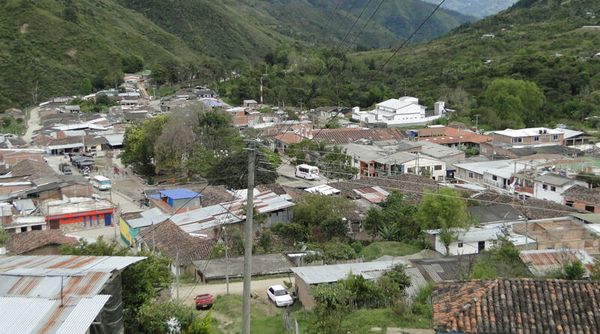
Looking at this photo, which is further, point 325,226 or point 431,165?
point 431,165

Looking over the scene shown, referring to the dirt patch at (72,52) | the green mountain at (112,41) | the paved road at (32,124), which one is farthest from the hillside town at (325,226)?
the dirt patch at (72,52)

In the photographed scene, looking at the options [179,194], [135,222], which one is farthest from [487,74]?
[135,222]

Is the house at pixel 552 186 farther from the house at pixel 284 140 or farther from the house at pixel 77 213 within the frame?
the house at pixel 77 213

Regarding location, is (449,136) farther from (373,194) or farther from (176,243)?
(176,243)

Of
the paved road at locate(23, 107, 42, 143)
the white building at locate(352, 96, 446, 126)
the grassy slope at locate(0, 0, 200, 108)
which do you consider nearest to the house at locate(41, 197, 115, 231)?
the paved road at locate(23, 107, 42, 143)

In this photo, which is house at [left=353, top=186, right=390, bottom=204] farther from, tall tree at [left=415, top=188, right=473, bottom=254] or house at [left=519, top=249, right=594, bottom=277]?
house at [left=519, top=249, right=594, bottom=277]

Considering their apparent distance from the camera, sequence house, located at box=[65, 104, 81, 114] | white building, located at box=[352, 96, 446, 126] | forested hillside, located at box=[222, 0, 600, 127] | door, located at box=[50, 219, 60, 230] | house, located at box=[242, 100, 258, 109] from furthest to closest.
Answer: house, located at box=[242, 100, 258, 109] → house, located at box=[65, 104, 81, 114] → forested hillside, located at box=[222, 0, 600, 127] → white building, located at box=[352, 96, 446, 126] → door, located at box=[50, 219, 60, 230]
